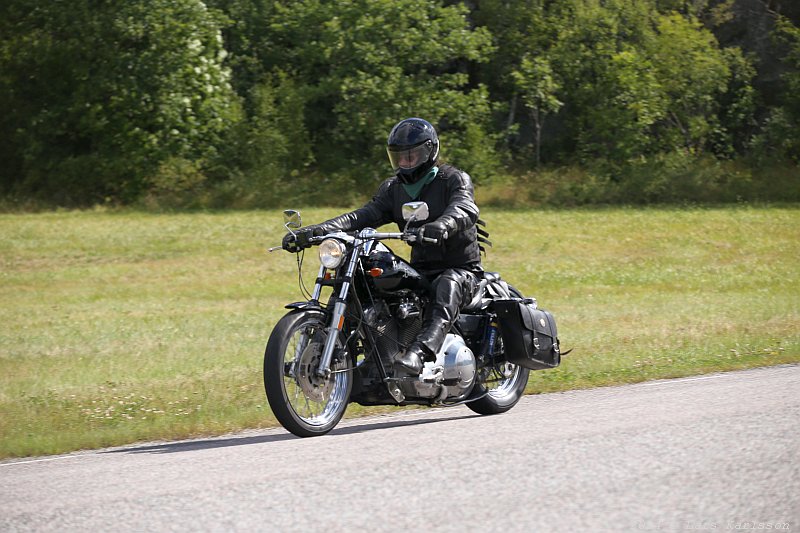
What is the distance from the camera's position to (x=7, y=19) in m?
41.3

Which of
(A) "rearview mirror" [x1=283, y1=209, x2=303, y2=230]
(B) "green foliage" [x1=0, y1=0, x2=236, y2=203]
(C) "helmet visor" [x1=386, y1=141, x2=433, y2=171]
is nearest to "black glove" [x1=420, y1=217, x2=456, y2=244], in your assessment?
(C) "helmet visor" [x1=386, y1=141, x2=433, y2=171]

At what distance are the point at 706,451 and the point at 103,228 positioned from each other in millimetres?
28050

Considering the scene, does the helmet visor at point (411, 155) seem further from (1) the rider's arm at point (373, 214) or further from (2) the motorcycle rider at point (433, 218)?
(1) the rider's arm at point (373, 214)

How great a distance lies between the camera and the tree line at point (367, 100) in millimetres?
39906

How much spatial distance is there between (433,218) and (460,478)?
3.49 metres

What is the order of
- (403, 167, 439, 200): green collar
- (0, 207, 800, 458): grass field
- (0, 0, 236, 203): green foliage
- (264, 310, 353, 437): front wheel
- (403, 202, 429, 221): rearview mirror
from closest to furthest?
1. (264, 310, 353, 437): front wheel
2. (403, 202, 429, 221): rearview mirror
3. (403, 167, 439, 200): green collar
4. (0, 207, 800, 458): grass field
5. (0, 0, 236, 203): green foliage

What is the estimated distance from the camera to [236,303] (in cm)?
2212

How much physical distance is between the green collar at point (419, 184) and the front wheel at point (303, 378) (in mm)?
1555

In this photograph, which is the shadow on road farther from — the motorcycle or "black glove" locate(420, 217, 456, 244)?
"black glove" locate(420, 217, 456, 244)

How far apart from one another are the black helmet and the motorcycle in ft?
2.52

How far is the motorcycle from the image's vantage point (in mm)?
8016

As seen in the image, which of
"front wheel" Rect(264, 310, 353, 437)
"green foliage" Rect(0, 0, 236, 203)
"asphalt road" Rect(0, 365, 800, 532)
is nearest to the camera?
"asphalt road" Rect(0, 365, 800, 532)

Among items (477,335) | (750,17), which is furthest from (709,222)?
(477,335)

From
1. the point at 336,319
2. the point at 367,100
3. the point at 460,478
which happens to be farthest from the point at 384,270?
the point at 367,100
